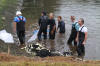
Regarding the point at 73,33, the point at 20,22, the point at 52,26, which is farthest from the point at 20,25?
the point at 73,33

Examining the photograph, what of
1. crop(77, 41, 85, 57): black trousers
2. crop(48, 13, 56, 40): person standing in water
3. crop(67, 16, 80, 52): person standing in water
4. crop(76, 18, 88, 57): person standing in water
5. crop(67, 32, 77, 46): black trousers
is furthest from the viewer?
crop(48, 13, 56, 40): person standing in water

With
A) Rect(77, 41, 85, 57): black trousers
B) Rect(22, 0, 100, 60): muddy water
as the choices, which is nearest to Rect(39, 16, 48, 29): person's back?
Rect(22, 0, 100, 60): muddy water

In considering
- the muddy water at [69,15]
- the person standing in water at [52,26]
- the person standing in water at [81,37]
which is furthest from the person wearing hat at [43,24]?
the person standing in water at [81,37]

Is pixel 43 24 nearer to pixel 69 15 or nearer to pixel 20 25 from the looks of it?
pixel 20 25

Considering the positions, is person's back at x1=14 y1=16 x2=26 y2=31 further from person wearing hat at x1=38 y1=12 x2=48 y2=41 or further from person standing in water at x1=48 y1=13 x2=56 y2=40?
person standing in water at x1=48 y1=13 x2=56 y2=40

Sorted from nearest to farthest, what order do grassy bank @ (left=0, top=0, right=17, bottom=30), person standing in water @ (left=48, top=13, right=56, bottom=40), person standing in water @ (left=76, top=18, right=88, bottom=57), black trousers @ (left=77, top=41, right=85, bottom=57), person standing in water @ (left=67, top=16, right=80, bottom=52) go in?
person standing in water @ (left=76, top=18, right=88, bottom=57)
black trousers @ (left=77, top=41, right=85, bottom=57)
person standing in water @ (left=67, top=16, right=80, bottom=52)
person standing in water @ (left=48, top=13, right=56, bottom=40)
grassy bank @ (left=0, top=0, right=17, bottom=30)

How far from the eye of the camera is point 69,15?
78.2 ft

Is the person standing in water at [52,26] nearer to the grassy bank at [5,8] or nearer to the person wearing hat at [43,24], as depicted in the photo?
the person wearing hat at [43,24]

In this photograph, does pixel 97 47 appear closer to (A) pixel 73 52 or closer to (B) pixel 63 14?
(A) pixel 73 52

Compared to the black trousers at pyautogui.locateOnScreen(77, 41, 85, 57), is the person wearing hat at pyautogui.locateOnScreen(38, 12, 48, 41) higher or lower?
higher

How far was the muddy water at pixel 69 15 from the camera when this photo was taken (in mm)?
14906

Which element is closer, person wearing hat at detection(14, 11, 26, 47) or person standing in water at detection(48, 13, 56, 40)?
person wearing hat at detection(14, 11, 26, 47)

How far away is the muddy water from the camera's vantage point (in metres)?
14.9

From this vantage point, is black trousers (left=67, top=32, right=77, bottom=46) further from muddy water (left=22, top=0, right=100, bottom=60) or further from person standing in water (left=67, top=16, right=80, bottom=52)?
muddy water (left=22, top=0, right=100, bottom=60)
